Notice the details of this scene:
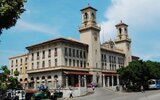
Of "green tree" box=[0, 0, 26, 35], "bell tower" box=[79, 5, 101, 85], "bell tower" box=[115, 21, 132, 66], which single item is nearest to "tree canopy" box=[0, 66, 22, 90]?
"green tree" box=[0, 0, 26, 35]

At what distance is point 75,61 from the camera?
244ft

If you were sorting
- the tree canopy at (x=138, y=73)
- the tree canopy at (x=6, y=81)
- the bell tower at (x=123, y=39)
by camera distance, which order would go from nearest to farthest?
the tree canopy at (x=6, y=81)
the tree canopy at (x=138, y=73)
the bell tower at (x=123, y=39)

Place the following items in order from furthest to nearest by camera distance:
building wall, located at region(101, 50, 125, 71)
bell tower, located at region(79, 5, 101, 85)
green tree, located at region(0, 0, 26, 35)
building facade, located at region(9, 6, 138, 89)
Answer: building wall, located at region(101, 50, 125, 71)
bell tower, located at region(79, 5, 101, 85)
building facade, located at region(9, 6, 138, 89)
green tree, located at region(0, 0, 26, 35)

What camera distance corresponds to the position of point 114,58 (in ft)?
298

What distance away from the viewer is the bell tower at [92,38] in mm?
77456

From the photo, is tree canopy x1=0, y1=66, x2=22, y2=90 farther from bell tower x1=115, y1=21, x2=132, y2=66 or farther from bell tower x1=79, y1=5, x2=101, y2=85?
bell tower x1=115, y1=21, x2=132, y2=66

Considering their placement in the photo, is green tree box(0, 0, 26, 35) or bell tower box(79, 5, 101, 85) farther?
bell tower box(79, 5, 101, 85)

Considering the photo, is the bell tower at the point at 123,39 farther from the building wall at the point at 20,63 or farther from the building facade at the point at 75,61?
the building wall at the point at 20,63

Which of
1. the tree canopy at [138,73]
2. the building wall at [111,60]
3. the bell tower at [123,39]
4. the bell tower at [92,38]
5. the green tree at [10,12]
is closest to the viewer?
the green tree at [10,12]

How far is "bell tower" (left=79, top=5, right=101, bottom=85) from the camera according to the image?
77456mm

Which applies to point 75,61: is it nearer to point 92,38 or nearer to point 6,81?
point 92,38

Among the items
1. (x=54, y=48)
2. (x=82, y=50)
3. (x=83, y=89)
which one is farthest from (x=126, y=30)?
(x=83, y=89)

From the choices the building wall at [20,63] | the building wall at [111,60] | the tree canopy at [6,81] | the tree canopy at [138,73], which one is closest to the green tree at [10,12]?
the tree canopy at [6,81]

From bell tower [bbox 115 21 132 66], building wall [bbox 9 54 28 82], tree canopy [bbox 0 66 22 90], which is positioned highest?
bell tower [bbox 115 21 132 66]
